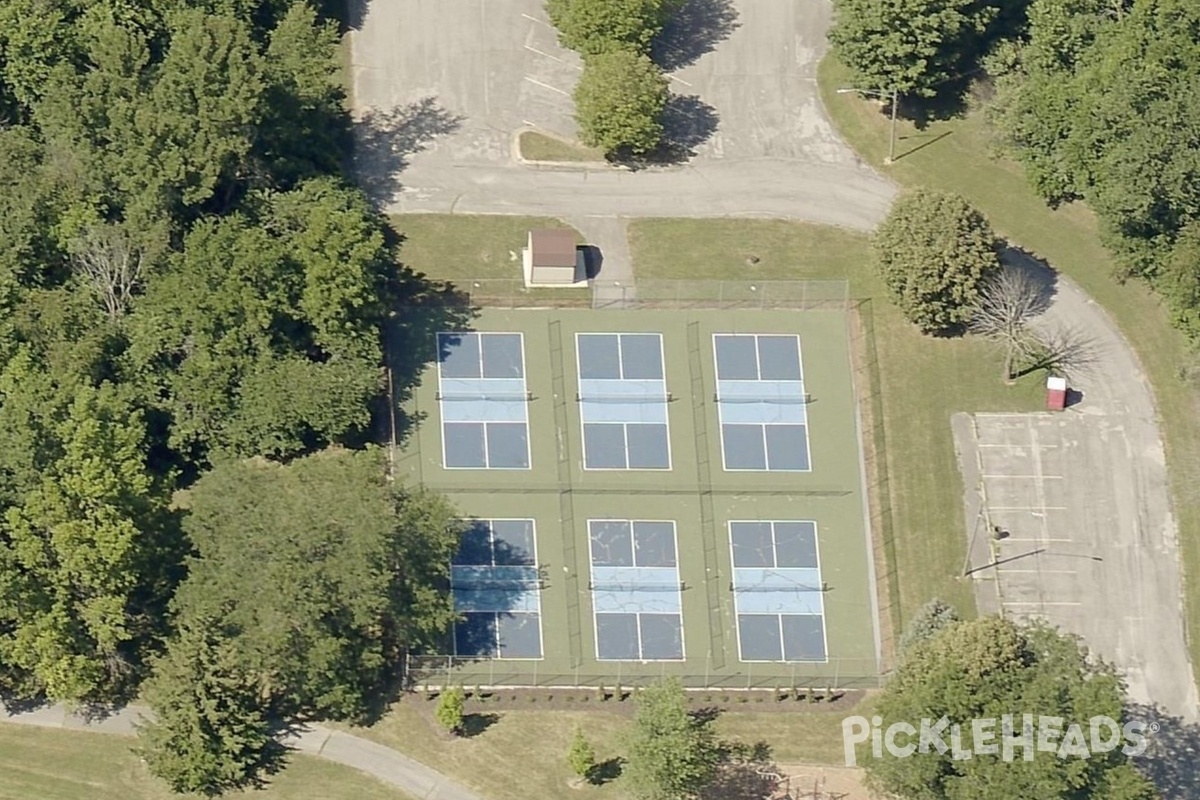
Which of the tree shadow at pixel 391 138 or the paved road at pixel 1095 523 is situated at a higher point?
the tree shadow at pixel 391 138

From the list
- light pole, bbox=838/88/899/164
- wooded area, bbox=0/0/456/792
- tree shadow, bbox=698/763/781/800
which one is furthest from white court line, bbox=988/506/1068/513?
wooded area, bbox=0/0/456/792

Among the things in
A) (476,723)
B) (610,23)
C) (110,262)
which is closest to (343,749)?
(476,723)

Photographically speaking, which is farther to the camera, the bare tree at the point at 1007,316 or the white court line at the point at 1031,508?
the bare tree at the point at 1007,316

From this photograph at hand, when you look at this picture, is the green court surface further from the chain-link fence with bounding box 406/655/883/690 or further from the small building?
the small building

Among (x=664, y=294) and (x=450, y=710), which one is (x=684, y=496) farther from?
(x=450, y=710)

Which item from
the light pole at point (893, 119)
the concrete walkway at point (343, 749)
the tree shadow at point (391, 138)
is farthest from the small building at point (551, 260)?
the concrete walkway at point (343, 749)

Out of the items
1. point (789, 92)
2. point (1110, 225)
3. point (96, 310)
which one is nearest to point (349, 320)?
point (96, 310)

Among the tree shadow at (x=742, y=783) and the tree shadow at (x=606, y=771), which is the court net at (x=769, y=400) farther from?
the tree shadow at (x=606, y=771)
